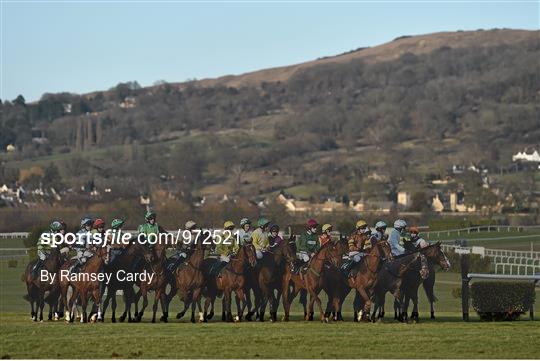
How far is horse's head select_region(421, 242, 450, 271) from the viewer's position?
28.8 metres

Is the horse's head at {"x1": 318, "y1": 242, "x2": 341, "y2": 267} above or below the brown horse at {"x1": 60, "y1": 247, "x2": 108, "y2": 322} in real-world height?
above

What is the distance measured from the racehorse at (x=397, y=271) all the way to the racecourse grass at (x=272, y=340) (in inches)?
27.3

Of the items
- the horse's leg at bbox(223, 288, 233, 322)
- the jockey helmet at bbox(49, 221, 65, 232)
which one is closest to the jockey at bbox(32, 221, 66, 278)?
the jockey helmet at bbox(49, 221, 65, 232)

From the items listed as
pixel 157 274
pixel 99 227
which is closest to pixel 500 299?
pixel 157 274

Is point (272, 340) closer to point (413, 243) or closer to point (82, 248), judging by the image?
point (82, 248)

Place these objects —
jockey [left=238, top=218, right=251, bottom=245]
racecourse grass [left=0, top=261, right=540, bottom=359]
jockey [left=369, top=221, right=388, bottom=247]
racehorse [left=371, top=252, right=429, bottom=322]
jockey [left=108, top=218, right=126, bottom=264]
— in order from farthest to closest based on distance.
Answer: jockey [left=238, top=218, right=251, bottom=245], jockey [left=369, top=221, right=388, bottom=247], racehorse [left=371, top=252, right=429, bottom=322], jockey [left=108, top=218, right=126, bottom=264], racecourse grass [left=0, top=261, right=540, bottom=359]

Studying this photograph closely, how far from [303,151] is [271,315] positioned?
168261 mm

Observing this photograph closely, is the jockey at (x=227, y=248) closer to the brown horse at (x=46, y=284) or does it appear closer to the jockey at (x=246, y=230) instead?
the jockey at (x=246, y=230)

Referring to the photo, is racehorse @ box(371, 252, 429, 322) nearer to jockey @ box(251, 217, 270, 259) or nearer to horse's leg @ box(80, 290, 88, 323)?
jockey @ box(251, 217, 270, 259)

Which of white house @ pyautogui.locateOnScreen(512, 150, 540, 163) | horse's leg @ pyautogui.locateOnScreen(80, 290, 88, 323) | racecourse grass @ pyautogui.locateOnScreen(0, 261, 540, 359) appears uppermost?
white house @ pyautogui.locateOnScreen(512, 150, 540, 163)

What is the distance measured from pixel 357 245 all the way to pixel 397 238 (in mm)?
1022

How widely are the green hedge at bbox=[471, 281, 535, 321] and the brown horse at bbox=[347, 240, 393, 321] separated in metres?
2.48

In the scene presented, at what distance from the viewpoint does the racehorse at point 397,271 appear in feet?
94.3

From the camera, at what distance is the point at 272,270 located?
29219mm
